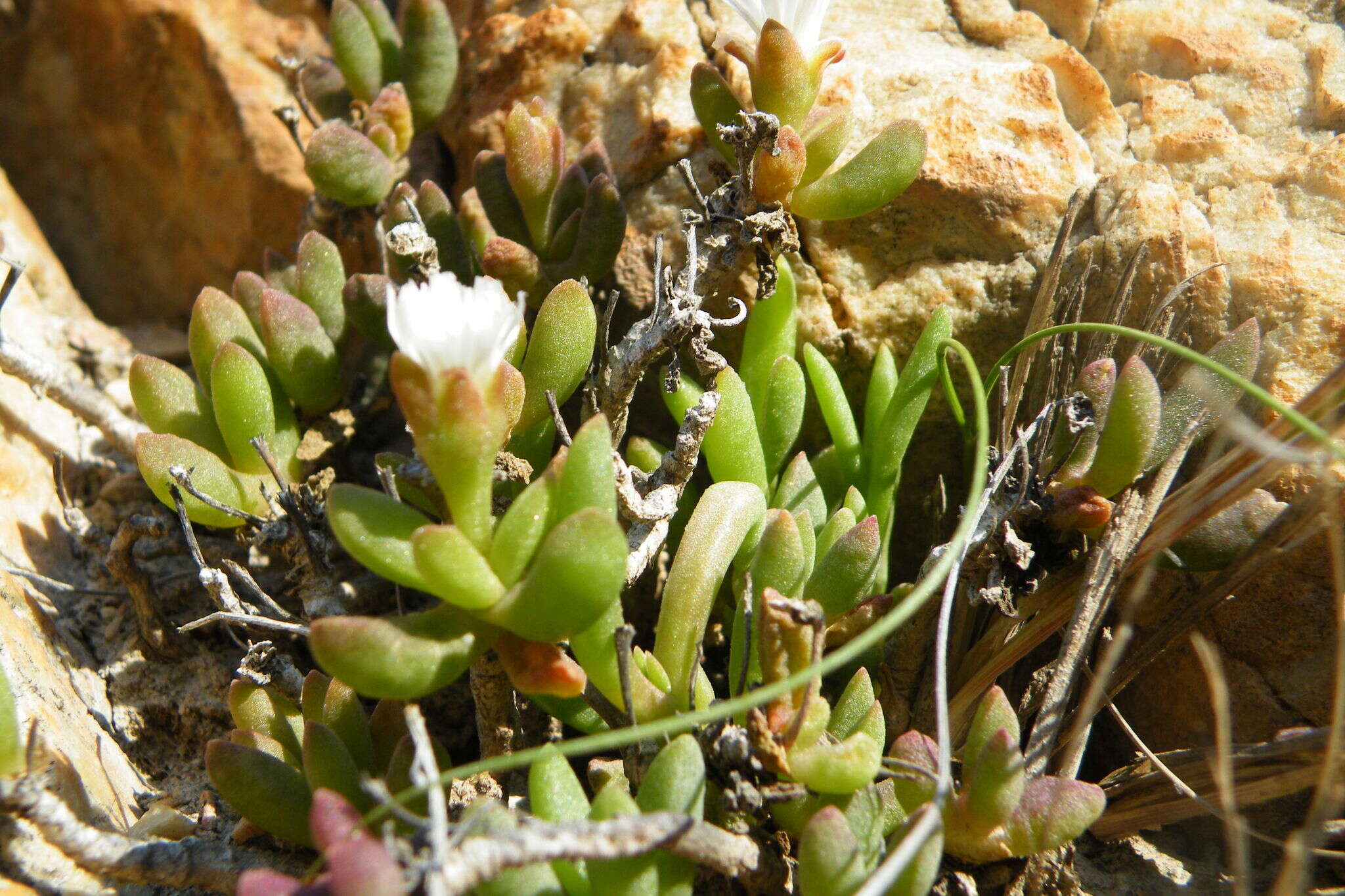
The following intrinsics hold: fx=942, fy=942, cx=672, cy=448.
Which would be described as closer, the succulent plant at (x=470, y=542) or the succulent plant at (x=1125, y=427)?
the succulent plant at (x=470, y=542)

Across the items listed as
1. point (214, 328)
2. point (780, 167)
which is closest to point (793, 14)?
point (780, 167)

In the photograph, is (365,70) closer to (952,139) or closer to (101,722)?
(952,139)

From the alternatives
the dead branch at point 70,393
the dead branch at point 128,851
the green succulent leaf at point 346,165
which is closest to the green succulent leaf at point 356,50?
the green succulent leaf at point 346,165

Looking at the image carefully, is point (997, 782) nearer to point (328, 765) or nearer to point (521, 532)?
point (521, 532)

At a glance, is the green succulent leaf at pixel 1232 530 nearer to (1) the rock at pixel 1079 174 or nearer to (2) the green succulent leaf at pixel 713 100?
(1) the rock at pixel 1079 174

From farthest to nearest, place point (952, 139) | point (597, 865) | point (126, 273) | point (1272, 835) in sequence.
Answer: point (126, 273) → point (952, 139) → point (1272, 835) → point (597, 865)

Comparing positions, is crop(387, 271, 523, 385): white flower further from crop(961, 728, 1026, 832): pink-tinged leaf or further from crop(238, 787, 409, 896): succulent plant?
crop(961, 728, 1026, 832): pink-tinged leaf

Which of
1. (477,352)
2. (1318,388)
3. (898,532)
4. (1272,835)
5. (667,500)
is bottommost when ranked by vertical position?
(1272,835)

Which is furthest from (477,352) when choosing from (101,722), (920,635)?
(101,722)
